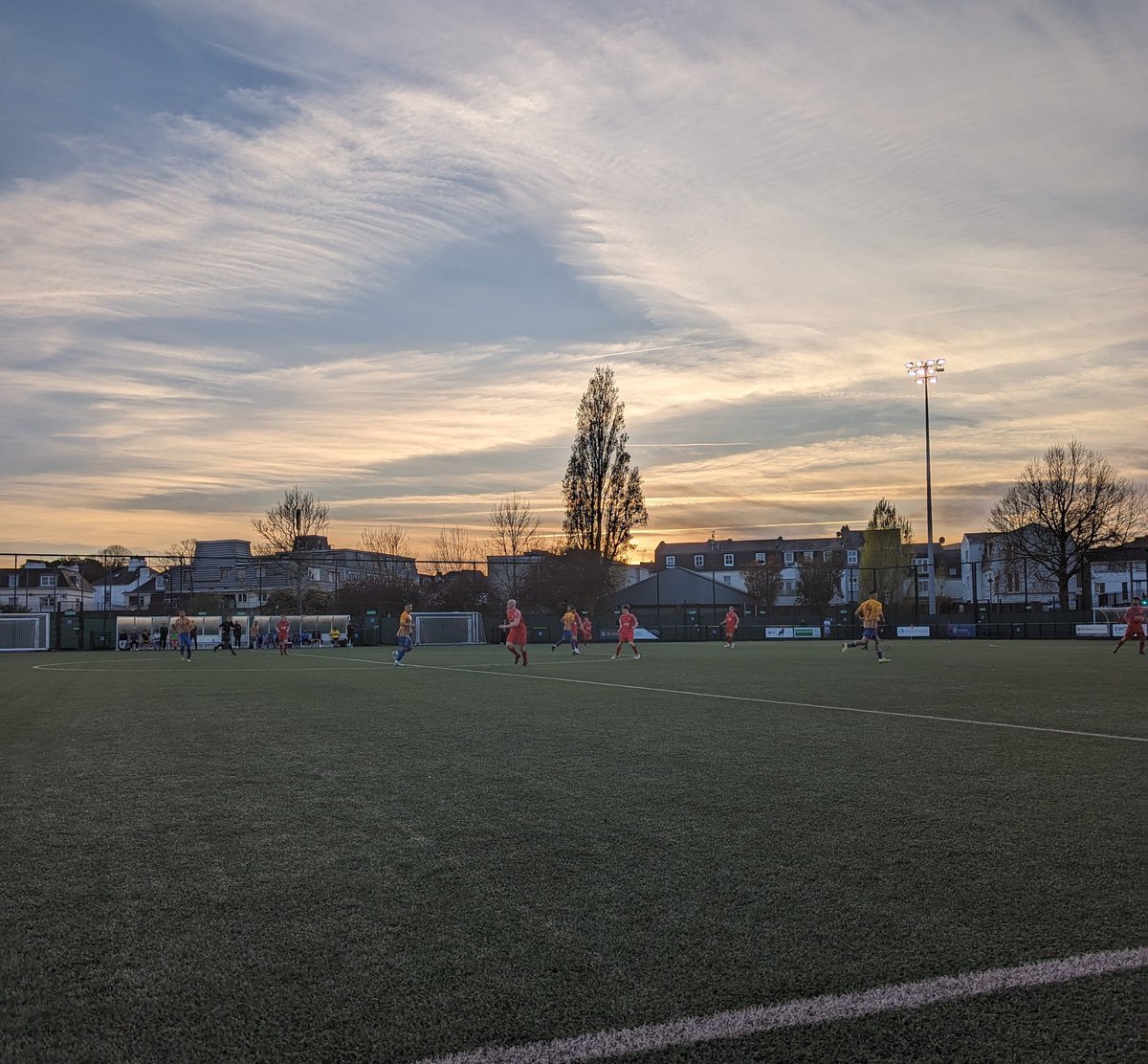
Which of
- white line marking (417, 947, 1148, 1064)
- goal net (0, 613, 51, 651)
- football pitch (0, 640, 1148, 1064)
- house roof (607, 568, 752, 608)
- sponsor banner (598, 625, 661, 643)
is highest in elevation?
house roof (607, 568, 752, 608)

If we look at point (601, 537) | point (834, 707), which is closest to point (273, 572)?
point (601, 537)

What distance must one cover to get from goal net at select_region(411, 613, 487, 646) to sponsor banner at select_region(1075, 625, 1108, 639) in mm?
32090

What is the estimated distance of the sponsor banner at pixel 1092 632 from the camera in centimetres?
4984

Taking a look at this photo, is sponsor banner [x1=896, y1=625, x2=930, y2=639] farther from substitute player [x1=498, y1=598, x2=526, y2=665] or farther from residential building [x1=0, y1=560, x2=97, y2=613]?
residential building [x1=0, y1=560, x2=97, y2=613]

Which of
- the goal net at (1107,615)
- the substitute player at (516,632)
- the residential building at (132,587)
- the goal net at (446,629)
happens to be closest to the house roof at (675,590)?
the goal net at (446,629)

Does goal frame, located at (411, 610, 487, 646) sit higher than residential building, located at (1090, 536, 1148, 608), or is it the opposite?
residential building, located at (1090, 536, 1148, 608)

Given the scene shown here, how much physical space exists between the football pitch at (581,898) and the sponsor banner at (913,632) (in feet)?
147

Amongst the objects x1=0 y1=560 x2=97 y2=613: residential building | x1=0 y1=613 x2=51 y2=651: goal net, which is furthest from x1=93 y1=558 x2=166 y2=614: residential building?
x1=0 y1=613 x2=51 y2=651: goal net

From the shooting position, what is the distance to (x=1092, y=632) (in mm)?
50250

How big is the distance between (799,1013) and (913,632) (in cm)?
5365

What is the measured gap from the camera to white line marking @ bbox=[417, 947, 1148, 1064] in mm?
2979

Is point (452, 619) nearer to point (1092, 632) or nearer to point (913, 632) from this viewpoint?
point (913, 632)

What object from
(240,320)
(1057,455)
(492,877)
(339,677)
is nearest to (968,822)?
(492,877)

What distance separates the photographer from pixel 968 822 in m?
5.98
